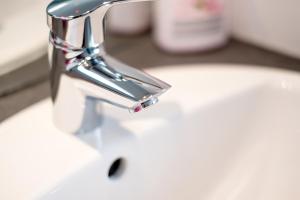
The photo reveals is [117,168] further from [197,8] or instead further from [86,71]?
[197,8]

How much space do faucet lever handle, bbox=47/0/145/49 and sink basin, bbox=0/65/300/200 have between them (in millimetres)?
93

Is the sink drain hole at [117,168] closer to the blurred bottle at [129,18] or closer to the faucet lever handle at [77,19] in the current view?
the faucet lever handle at [77,19]

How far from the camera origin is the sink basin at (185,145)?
383mm

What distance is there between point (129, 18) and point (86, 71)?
233mm

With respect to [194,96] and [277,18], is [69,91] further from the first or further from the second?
[277,18]

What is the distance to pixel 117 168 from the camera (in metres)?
0.41

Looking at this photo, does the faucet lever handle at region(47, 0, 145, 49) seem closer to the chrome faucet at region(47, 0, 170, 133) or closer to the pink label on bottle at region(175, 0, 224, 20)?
the chrome faucet at region(47, 0, 170, 133)

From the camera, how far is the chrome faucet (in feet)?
1.12

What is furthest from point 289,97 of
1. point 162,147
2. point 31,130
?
point 31,130

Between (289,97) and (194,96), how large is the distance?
0.10 meters

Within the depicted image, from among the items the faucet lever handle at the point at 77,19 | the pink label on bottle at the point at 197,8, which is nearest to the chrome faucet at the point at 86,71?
the faucet lever handle at the point at 77,19

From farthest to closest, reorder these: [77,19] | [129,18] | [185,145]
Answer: [129,18]
[185,145]
[77,19]

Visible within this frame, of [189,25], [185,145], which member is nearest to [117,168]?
[185,145]

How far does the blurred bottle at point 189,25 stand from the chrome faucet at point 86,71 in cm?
19
